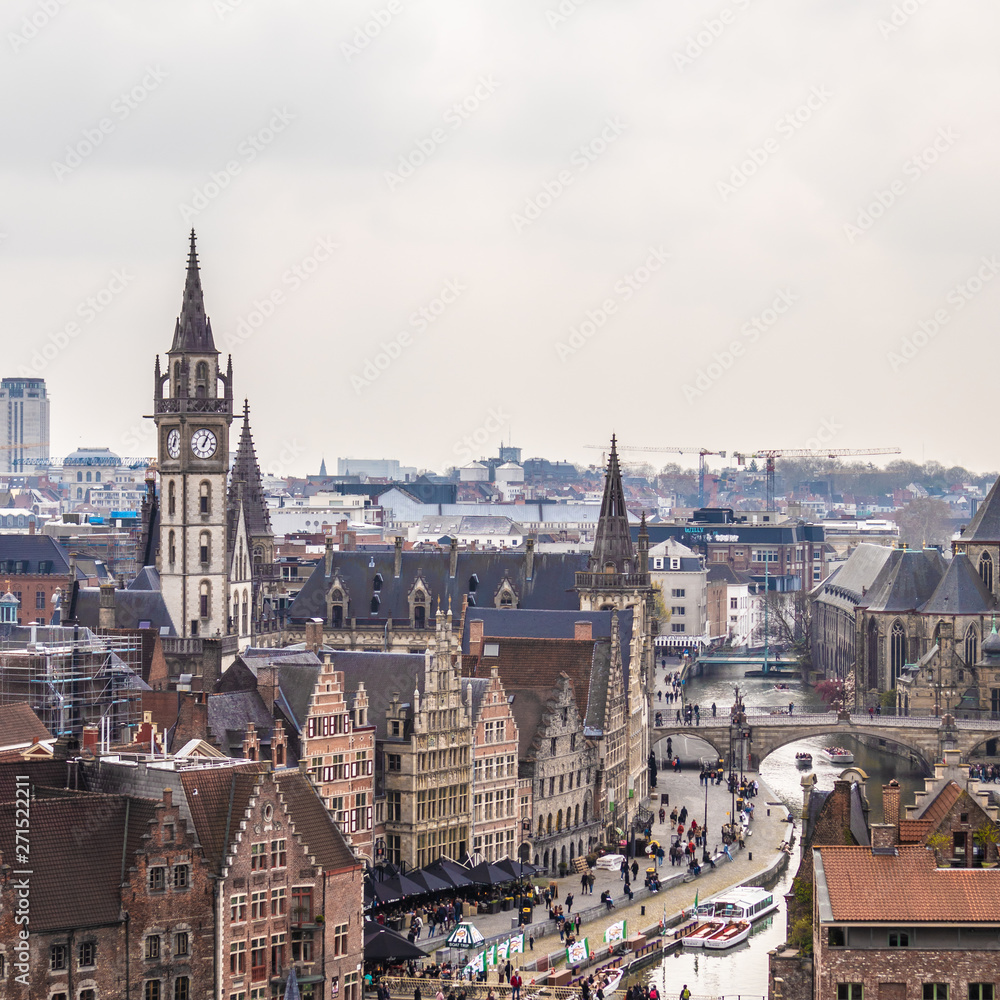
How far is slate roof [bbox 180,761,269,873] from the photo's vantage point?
6988 cm

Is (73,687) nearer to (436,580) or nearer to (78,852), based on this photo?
(78,852)

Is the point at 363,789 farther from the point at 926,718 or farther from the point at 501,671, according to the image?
the point at 926,718

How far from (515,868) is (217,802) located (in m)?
29.5

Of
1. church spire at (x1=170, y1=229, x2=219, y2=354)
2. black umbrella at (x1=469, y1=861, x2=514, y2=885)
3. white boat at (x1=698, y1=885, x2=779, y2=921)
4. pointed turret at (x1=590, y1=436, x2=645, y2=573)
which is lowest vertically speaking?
white boat at (x1=698, y1=885, x2=779, y2=921)

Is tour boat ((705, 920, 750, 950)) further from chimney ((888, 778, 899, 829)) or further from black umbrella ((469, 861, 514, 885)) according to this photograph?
chimney ((888, 778, 899, 829))

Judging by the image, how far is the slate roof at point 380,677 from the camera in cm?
9781

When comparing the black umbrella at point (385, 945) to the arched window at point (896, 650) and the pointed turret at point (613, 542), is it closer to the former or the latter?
the pointed turret at point (613, 542)

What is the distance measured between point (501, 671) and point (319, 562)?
47.2 meters

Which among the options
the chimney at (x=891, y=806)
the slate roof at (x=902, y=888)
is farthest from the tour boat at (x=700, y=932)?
the slate roof at (x=902, y=888)

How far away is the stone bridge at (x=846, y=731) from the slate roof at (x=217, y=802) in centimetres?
7233

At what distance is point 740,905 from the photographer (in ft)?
319

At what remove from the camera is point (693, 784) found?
133750mm

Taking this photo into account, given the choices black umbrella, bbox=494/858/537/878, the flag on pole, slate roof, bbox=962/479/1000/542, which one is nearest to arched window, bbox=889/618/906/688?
slate roof, bbox=962/479/1000/542

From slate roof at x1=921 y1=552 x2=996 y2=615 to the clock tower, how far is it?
60.4 meters
